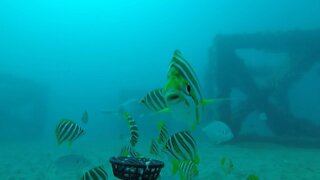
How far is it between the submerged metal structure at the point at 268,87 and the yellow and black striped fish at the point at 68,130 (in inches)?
434

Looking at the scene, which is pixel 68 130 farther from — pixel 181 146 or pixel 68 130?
pixel 181 146

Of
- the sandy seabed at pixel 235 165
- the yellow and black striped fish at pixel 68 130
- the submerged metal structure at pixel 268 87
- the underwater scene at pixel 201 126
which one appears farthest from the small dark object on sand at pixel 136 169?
the submerged metal structure at pixel 268 87

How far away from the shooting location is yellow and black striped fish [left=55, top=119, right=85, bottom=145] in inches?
192

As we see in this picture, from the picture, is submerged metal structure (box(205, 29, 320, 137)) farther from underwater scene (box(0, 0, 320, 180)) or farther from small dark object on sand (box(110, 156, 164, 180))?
small dark object on sand (box(110, 156, 164, 180))

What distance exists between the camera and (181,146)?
132 inches

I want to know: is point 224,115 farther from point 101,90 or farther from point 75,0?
point 75,0

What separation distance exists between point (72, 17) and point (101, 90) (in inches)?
1872

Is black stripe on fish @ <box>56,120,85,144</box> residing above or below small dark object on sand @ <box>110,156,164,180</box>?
above

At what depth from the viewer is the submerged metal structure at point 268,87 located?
15.2 meters

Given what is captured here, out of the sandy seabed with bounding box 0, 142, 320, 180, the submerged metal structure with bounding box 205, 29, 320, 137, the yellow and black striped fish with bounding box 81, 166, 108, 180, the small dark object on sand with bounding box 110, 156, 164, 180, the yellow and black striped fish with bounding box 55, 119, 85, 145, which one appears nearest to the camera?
the small dark object on sand with bounding box 110, 156, 164, 180

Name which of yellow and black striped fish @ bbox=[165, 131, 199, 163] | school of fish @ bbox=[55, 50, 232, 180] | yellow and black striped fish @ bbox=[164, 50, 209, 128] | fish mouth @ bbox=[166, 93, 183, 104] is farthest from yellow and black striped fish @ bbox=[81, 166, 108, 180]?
fish mouth @ bbox=[166, 93, 183, 104]

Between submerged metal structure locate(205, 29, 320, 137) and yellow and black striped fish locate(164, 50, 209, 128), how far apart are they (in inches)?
534

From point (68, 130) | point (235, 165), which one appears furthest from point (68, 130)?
point (235, 165)

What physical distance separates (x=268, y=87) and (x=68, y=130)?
40.7ft
